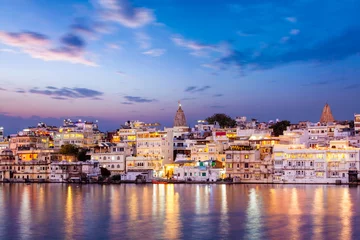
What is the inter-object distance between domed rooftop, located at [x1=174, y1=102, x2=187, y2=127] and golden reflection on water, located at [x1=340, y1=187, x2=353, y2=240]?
173 feet

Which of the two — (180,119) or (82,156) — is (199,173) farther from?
(180,119)

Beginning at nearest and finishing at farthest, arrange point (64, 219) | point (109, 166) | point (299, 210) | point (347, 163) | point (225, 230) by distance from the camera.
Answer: point (225, 230), point (64, 219), point (299, 210), point (347, 163), point (109, 166)

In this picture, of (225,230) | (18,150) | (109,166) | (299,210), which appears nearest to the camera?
(225,230)

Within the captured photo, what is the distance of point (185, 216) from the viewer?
91.6 feet

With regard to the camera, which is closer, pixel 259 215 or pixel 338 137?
pixel 259 215

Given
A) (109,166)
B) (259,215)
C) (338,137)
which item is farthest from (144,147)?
(259,215)

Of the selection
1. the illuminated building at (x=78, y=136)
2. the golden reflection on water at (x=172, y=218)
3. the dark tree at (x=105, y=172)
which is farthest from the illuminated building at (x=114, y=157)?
the golden reflection on water at (x=172, y=218)

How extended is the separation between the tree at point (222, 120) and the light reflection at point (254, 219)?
173ft

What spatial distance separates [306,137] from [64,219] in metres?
43.0

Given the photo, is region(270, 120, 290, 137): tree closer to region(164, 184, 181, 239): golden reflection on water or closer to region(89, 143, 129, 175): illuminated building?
region(89, 143, 129, 175): illuminated building

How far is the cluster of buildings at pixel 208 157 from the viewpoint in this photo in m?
52.0

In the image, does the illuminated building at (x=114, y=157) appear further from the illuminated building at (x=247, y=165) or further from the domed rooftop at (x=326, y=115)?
the domed rooftop at (x=326, y=115)

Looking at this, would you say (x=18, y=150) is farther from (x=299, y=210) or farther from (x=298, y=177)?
(x=299, y=210)

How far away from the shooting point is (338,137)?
2427 inches
